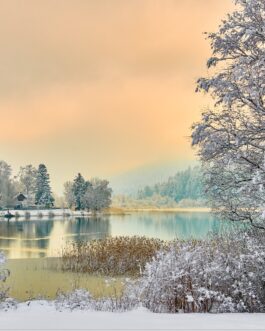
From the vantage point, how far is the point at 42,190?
111 metres

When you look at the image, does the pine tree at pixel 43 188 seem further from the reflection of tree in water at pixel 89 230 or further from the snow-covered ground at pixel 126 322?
the snow-covered ground at pixel 126 322

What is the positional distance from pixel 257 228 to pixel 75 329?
6.52m

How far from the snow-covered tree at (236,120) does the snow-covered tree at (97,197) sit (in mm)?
104745

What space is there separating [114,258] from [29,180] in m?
101

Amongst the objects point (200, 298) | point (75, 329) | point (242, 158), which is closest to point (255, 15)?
point (242, 158)

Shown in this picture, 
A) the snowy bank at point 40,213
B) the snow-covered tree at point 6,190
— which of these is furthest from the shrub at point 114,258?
the snow-covered tree at point 6,190

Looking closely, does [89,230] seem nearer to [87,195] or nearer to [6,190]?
[6,190]

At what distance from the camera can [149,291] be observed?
1017cm

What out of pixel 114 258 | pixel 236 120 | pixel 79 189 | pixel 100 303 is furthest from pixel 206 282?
pixel 79 189

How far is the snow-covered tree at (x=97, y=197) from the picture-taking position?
117m

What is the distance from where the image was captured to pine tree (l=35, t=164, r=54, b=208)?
364 ft

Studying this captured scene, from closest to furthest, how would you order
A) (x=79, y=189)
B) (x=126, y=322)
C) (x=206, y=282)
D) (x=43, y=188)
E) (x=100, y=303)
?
(x=126, y=322), (x=206, y=282), (x=100, y=303), (x=43, y=188), (x=79, y=189)

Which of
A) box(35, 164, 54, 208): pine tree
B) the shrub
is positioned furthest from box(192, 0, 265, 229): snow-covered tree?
box(35, 164, 54, 208): pine tree

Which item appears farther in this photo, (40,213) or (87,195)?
(87,195)
